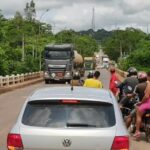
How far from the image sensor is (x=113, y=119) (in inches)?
277

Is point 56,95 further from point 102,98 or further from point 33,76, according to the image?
point 33,76

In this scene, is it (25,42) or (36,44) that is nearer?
(36,44)

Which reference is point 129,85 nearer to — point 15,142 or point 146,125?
point 146,125

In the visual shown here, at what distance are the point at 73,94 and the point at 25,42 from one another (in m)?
97.0

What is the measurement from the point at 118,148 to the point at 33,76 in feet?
165

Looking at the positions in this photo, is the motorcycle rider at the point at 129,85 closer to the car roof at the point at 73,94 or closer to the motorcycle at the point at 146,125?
the motorcycle at the point at 146,125

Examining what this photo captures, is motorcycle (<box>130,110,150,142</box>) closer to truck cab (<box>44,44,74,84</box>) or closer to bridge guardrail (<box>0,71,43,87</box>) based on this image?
bridge guardrail (<box>0,71,43,87</box>)

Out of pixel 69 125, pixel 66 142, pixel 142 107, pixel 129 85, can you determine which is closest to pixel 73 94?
pixel 69 125

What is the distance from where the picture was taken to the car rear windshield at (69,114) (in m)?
6.98

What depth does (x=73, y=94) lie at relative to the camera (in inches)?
293

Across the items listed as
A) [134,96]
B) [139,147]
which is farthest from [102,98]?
[134,96]

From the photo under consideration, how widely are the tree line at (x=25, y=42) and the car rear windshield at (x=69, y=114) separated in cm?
4220

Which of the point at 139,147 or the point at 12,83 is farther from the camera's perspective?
the point at 12,83

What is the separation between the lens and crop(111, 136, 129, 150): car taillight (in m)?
6.84
